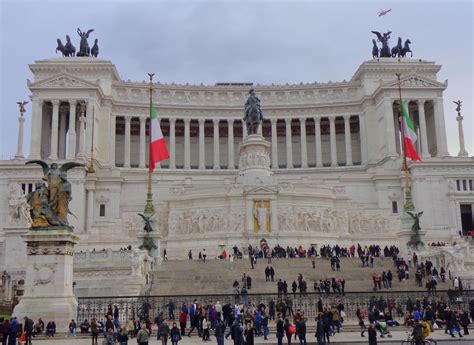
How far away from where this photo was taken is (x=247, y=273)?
37031 millimetres

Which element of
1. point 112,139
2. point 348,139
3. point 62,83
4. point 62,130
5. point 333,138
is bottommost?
point 112,139

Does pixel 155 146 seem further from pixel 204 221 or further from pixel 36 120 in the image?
pixel 36 120

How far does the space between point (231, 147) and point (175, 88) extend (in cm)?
1294

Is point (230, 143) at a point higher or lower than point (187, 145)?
higher

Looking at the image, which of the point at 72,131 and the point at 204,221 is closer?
the point at 204,221

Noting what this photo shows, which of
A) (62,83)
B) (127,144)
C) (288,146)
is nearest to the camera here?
(62,83)

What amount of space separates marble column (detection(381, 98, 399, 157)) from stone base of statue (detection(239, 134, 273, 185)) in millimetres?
27075

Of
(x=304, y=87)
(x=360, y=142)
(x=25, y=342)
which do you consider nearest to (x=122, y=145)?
(x=304, y=87)

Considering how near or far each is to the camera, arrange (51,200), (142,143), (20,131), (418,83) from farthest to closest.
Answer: (142,143) < (418,83) < (20,131) < (51,200)

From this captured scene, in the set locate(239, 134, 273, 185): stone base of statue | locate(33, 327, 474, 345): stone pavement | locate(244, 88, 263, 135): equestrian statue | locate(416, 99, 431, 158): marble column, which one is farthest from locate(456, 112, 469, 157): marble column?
locate(33, 327, 474, 345): stone pavement

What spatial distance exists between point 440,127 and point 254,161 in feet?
117

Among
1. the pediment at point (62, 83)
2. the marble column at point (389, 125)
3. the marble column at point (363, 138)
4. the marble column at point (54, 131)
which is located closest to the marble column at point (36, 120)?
the marble column at point (54, 131)

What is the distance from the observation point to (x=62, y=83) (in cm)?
7838

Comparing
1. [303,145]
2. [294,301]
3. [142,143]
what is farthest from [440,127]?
[294,301]
